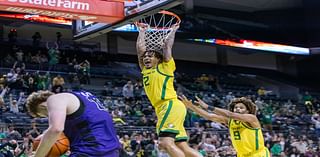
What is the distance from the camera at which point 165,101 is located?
741 centimetres

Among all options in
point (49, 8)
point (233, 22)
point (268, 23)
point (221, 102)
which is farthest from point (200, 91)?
point (49, 8)

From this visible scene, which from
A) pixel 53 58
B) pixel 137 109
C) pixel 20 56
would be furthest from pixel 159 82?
pixel 53 58

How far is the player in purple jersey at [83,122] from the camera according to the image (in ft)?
12.8

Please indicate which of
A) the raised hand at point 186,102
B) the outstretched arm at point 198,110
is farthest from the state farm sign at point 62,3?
the raised hand at point 186,102

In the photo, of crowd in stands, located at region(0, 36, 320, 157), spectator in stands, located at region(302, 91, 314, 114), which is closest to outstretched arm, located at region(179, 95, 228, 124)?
crowd in stands, located at region(0, 36, 320, 157)

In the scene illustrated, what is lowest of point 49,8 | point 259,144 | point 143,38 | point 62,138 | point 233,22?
point 259,144

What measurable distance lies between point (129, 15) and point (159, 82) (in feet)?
9.67

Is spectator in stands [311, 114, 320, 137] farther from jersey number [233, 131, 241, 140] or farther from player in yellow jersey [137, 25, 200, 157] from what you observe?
player in yellow jersey [137, 25, 200, 157]

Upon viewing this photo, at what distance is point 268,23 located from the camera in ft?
109

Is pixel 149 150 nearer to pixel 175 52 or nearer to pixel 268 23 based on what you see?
pixel 175 52

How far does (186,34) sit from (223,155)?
1336cm

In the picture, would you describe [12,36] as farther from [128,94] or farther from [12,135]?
[12,135]

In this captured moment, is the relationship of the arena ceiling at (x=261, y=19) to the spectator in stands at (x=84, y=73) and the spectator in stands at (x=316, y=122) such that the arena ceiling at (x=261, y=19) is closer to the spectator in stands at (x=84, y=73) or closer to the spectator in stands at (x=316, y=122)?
the spectator in stands at (x=316, y=122)

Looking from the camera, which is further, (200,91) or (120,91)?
(200,91)
